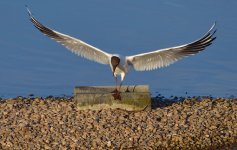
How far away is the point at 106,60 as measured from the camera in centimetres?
1489

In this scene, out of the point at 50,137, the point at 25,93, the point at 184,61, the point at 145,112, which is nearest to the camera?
the point at 50,137

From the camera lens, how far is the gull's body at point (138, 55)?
1430cm

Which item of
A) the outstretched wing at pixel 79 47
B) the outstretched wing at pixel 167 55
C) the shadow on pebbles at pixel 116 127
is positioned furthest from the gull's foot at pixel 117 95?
the outstretched wing at pixel 79 47

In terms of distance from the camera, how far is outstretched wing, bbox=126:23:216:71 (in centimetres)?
1426

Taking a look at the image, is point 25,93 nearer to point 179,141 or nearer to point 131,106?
point 131,106

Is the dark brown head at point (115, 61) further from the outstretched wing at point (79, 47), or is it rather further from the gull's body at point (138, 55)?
the outstretched wing at point (79, 47)

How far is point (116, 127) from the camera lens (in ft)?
42.4

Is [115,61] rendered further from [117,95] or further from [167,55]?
[167,55]

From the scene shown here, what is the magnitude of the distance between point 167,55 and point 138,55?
49cm

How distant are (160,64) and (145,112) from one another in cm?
123

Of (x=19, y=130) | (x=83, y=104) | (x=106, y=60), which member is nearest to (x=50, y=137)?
(x=19, y=130)

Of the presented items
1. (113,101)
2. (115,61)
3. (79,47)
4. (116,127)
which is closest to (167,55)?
(115,61)

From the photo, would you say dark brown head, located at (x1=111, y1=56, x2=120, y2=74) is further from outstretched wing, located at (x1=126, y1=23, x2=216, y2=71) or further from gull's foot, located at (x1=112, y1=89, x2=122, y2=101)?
gull's foot, located at (x1=112, y1=89, x2=122, y2=101)

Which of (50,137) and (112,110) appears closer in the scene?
(50,137)
